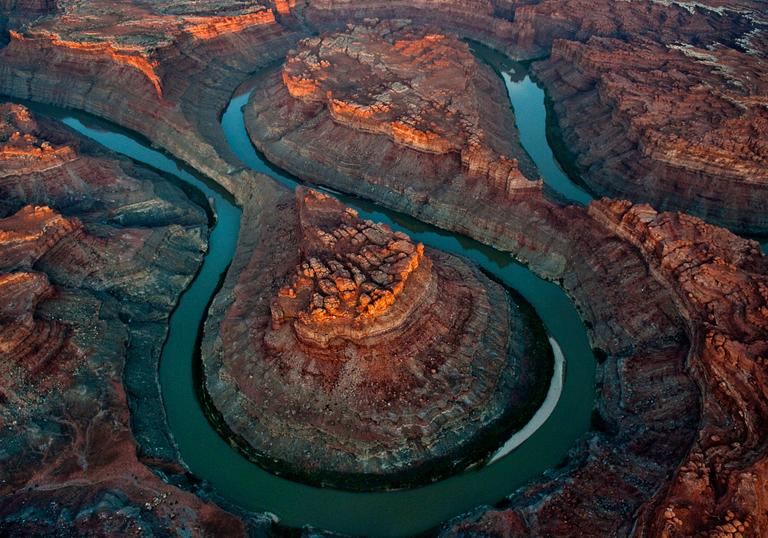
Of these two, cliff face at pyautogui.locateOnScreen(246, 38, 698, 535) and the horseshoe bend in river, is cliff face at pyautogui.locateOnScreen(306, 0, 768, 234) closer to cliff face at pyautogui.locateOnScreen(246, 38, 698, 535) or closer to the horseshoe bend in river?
cliff face at pyautogui.locateOnScreen(246, 38, 698, 535)

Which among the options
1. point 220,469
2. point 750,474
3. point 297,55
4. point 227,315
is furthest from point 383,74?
point 750,474

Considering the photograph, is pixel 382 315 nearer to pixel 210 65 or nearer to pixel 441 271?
pixel 441 271

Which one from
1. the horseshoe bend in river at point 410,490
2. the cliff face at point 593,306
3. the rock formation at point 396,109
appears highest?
the rock formation at point 396,109

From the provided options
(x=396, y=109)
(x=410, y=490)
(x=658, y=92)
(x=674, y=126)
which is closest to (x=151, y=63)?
(x=396, y=109)

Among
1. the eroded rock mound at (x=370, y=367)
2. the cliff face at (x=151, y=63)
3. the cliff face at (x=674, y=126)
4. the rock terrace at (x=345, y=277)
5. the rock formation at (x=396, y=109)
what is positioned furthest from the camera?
the cliff face at (x=151, y=63)

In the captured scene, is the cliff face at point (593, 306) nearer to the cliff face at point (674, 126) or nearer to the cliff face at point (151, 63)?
the cliff face at point (151, 63)

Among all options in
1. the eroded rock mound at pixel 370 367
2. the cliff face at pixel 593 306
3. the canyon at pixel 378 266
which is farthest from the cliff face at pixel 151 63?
the eroded rock mound at pixel 370 367

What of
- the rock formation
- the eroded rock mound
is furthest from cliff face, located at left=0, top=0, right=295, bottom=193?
the eroded rock mound
